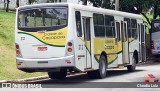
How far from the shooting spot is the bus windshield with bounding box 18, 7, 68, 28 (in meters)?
17.4

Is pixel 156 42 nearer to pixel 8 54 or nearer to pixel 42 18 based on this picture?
pixel 8 54

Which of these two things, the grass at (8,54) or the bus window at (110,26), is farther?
the bus window at (110,26)

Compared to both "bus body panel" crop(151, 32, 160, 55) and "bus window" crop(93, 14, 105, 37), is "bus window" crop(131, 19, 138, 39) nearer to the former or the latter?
"bus window" crop(93, 14, 105, 37)

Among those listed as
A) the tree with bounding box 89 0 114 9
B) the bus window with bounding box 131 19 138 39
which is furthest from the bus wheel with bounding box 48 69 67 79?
the tree with bounding box 89 0 114 9

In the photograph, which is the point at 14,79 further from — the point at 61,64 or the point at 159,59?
the point at 159,59

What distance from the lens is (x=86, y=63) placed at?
18125 millimetres

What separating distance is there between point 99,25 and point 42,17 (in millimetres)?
3149

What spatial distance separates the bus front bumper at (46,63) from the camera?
1686cm

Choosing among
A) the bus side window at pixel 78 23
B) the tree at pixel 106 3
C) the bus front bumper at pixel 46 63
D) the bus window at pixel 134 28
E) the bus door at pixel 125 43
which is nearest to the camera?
the bus front bumper at pixel 46 63

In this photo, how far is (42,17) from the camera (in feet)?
58.0

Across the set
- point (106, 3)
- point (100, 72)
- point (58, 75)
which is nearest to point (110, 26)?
point (100, 72)

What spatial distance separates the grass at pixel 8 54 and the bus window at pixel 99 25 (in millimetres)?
3361

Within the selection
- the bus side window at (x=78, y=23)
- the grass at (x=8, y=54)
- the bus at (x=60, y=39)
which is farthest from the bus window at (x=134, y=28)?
the bus side window at (x=78, y=23)

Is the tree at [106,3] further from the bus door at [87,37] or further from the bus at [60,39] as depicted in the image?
the bus door at [87,37]
